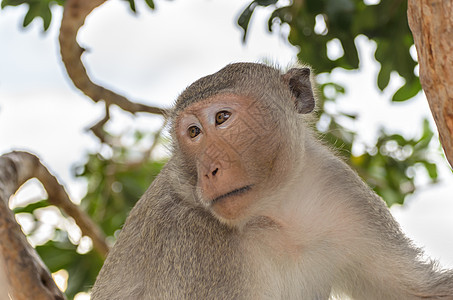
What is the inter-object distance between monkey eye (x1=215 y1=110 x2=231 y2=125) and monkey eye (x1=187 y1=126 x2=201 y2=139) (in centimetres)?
11

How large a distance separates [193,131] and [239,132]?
0.91 ft

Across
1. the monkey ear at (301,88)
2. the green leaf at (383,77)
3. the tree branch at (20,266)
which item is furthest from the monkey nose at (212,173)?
the green leaf at (383,77)

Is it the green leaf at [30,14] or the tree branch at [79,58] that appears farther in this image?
the green leaf at [30,14]

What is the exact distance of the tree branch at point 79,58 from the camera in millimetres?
4137

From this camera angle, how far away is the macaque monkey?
291 cm

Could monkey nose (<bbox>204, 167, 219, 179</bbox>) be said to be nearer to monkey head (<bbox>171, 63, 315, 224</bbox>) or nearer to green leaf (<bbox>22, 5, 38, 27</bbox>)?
monkey head (<bbox>171, 63, 315, 224</bbox>)

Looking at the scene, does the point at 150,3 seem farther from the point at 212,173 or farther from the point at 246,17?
the point at 212,173

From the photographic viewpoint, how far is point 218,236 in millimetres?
3115

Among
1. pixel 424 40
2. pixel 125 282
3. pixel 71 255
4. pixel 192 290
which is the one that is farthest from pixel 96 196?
pixel 424 40

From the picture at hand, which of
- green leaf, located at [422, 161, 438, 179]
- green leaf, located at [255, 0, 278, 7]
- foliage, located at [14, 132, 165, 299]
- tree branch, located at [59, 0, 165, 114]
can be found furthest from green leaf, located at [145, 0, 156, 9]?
green leaf, located at [422, 161, 438, 179]

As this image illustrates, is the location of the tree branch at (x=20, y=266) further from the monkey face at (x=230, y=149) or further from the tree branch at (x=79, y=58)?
the tree branch at (x=79, y=58)

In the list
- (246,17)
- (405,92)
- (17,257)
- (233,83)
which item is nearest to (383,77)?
(405,92)

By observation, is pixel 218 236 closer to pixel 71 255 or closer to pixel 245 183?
pixel 245 183

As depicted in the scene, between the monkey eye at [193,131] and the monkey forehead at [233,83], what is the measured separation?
0.14 meters
